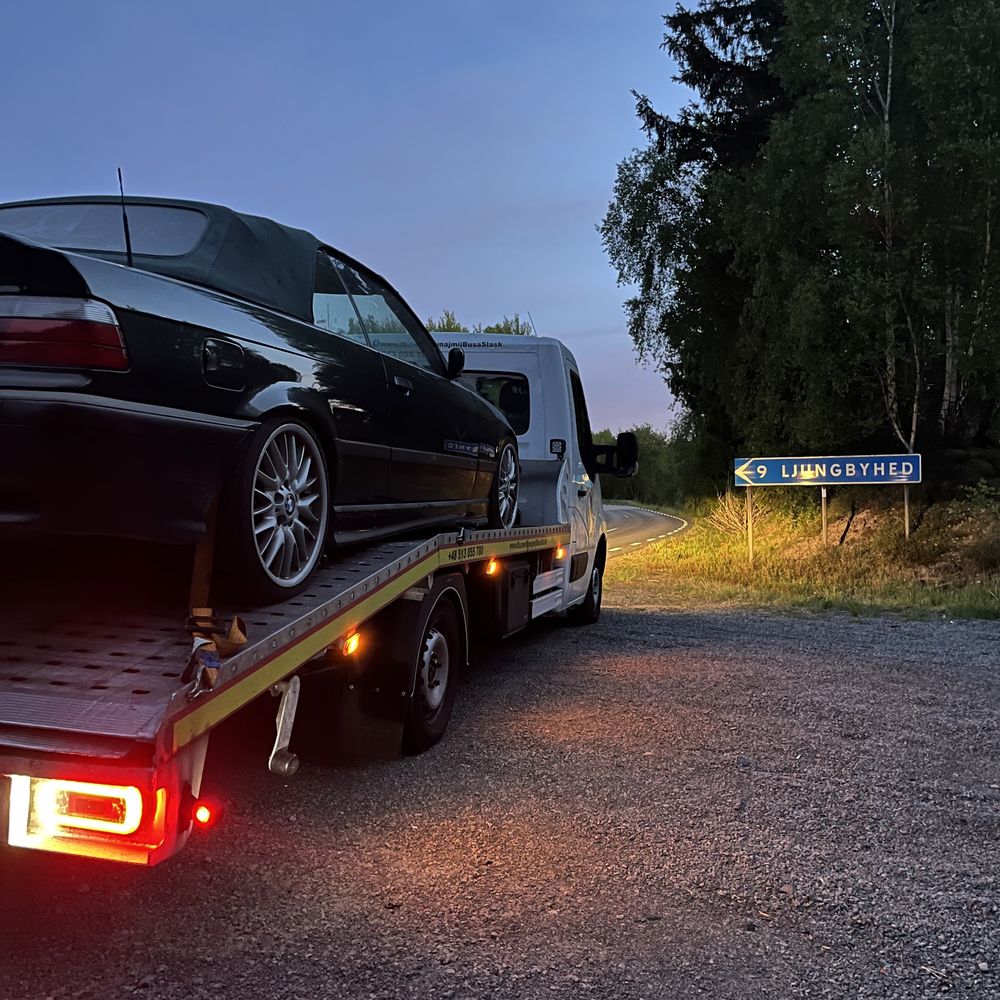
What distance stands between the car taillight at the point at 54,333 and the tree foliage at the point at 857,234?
15.8m

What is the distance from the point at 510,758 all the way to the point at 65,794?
101 inches

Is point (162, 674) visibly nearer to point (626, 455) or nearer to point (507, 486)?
point (507, 486)

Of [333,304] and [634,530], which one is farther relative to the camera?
[634,530]

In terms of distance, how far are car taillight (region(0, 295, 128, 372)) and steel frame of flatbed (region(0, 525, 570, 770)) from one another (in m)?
0.82

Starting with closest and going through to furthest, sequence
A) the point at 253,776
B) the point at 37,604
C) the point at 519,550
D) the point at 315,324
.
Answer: the point at 37,604
the point at 315,324
the point at 253,776
the point at 519,550

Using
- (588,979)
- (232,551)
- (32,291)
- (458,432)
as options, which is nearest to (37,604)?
(232,551)

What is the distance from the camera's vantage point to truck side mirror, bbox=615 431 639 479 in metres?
8.08

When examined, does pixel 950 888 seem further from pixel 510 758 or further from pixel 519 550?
pixel 519 550

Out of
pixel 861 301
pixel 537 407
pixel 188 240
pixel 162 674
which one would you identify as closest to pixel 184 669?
pixel 162 674

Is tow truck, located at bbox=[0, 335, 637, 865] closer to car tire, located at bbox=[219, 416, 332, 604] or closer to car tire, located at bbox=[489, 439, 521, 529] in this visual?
car tire, located at bbox=[219, 416, 332, 604]

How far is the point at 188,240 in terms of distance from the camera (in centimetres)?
326

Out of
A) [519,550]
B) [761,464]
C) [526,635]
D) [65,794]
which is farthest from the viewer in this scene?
[761,464]

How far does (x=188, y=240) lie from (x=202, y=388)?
81 cm

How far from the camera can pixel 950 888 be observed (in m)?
3.02
